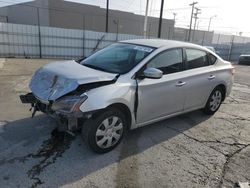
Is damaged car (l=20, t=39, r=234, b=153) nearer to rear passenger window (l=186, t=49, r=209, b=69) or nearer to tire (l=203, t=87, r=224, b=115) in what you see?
rear passenger window (l=186, t=49, r=209, b=69)

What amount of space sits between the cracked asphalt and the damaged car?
362mm

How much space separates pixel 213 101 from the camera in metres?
5.23

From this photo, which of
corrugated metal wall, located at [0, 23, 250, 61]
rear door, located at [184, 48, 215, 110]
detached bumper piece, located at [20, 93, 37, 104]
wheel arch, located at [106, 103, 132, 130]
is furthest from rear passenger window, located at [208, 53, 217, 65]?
corrugated metal wall, located at [0, 23, 250, 61]

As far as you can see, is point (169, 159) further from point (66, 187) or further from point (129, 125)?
point (66, 187)

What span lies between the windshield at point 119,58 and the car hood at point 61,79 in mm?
251

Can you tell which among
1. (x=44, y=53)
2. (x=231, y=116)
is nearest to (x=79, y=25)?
(x=44, y=53)

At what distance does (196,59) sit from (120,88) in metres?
2.13

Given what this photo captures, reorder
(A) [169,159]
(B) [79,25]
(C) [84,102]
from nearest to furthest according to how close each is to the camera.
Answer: (C) [84,102]
(A) [169,159]
(B) [79,25]

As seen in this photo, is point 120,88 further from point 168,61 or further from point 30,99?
point 30,99

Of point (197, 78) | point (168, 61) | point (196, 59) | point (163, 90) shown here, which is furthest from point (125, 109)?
point (196, 59)

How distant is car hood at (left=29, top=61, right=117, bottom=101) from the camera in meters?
3.13

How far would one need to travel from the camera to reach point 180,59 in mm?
4270

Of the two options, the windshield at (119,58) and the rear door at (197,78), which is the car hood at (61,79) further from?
the rear door at (197,78)

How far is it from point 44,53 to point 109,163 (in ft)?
49.0
